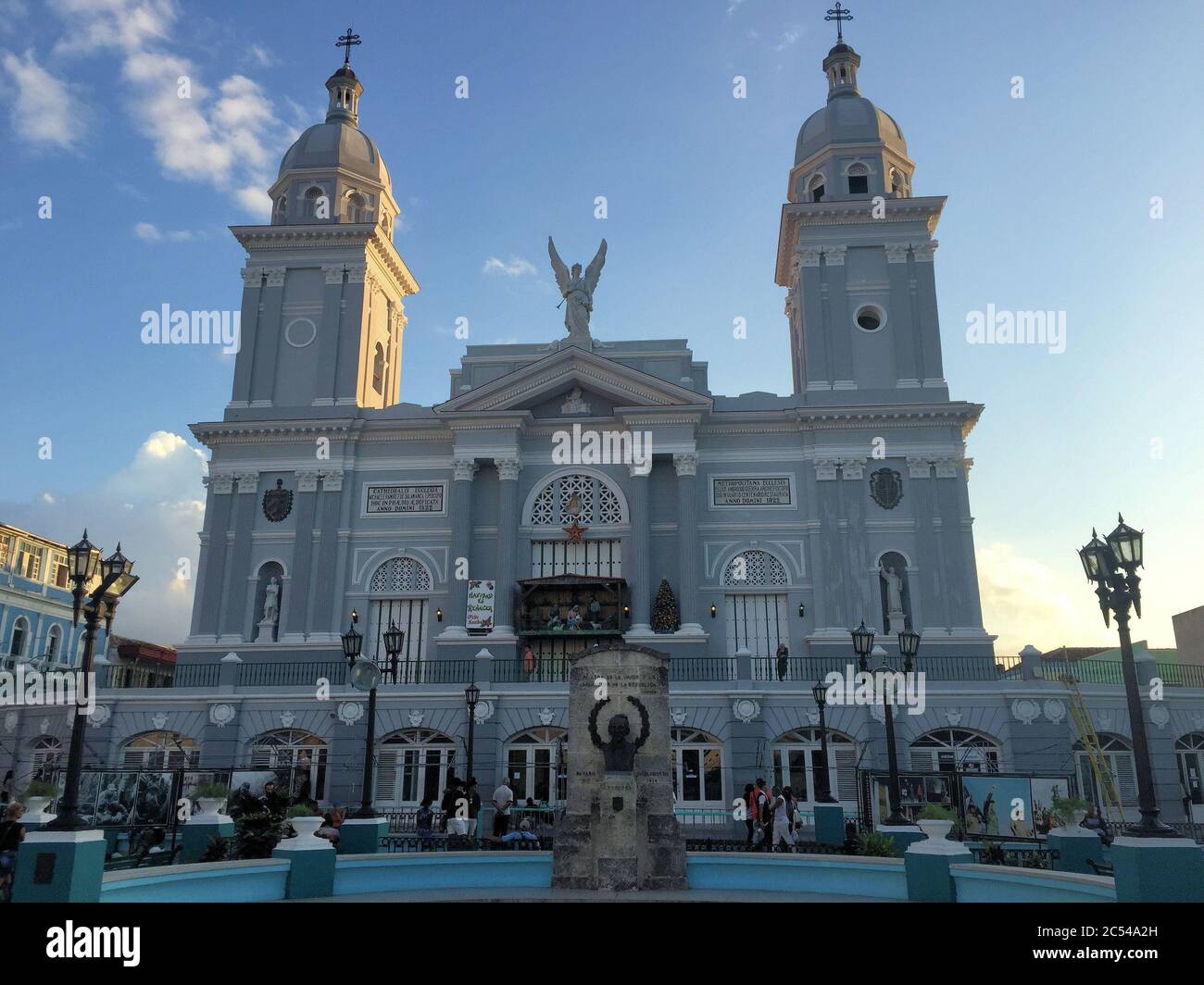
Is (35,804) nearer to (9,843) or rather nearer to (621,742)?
(9,843)

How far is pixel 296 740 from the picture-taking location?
3094 centimetres

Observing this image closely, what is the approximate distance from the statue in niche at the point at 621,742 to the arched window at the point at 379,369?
3076 centimetres

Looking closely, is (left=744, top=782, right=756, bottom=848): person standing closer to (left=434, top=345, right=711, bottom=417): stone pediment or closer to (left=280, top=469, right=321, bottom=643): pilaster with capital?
(left=434, top=345, right=711, bottom=417): stone pediment

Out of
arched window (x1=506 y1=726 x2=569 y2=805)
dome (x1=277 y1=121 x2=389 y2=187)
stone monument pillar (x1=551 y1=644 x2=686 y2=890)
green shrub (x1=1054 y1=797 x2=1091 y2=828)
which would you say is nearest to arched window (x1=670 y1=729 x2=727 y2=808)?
arched window (x1=506 y1=726 x2=569 y2=805)

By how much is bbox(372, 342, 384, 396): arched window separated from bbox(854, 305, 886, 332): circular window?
20.6 metres

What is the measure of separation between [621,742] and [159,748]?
70.4 ft

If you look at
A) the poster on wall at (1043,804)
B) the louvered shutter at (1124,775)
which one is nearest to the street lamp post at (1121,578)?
the poster on wall at (1043,804)

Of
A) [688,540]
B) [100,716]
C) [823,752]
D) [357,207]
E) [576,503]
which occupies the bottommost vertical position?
[823,752]

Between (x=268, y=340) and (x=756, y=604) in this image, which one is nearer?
(x=756, y=604)

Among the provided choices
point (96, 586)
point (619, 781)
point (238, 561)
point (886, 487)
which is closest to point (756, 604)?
point (886, 487)

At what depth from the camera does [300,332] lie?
41.5 m

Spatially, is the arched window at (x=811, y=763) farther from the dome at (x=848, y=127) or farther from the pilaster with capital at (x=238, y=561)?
the dome at (x=848, y=127)

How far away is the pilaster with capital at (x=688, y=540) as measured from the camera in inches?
1403
